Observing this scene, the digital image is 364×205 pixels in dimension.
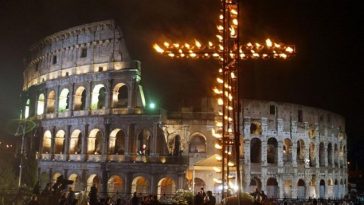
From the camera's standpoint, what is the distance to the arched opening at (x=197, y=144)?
93.4 feet

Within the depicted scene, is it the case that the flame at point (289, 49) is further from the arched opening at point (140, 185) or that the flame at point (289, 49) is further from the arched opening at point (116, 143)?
the arched opening at point (116, 143)

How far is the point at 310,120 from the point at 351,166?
31.6 m

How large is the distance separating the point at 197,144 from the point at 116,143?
694 cm

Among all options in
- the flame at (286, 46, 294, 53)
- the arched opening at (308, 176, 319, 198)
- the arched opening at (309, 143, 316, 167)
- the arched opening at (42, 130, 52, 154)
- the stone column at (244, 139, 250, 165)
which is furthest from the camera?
the arched opening at (42, 130, 52, 154)

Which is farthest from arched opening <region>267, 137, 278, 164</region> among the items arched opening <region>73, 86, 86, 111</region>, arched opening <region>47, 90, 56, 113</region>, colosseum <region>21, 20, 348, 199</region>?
arched opening <region>47, 90, 56, 113</region>

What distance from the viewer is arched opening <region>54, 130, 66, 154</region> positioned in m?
32.1

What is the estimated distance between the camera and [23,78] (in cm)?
4016

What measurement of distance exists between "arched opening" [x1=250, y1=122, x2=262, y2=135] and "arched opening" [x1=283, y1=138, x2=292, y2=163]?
3.05 meters

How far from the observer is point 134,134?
2836 cm

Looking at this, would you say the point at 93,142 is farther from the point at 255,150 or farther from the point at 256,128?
the point at 255,150

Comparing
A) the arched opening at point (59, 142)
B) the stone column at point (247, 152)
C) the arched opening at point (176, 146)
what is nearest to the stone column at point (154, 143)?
the arched opening at point (176, 146)

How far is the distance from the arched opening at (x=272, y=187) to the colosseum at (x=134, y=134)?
8 cm

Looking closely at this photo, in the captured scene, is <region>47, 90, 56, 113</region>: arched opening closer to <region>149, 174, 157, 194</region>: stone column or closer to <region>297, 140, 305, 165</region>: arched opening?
<region>149, 174, 157, 194</region>: stone column

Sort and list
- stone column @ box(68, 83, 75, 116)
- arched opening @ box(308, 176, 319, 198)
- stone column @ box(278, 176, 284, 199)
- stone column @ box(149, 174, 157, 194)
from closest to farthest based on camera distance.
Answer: stone column @ box(149, 174, 157, 194)
stone column @ box(278, 176, 284, 199)
stone column @ box(68, 83, 75, 116)
arched opening @ box(308, 176, 319, 198)
